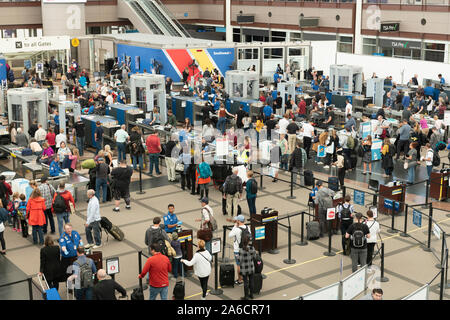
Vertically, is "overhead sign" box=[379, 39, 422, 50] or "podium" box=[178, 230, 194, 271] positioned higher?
"overhead sign" box=[379, 39, 422, 50]

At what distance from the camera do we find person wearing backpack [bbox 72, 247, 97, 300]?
11.8m

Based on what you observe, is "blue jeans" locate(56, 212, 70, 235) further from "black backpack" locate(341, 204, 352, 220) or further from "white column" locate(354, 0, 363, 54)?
"white column" locate(354, 0, 363, 54)

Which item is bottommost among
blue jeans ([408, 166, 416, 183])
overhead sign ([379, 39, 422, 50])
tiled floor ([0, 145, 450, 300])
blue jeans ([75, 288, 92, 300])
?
tiled floor ([0, 145, 450, 300])

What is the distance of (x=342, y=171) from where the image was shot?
66.3 feet

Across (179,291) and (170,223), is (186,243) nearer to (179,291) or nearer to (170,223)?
(170,223)

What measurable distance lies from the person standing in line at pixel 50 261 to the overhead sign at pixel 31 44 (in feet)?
83.7

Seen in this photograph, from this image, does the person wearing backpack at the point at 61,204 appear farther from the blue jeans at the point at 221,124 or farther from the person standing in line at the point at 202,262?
the blue jeans at the point at 221,124

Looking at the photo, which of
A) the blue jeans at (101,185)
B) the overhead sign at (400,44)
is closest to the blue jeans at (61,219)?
the blue jeans at (101,185)

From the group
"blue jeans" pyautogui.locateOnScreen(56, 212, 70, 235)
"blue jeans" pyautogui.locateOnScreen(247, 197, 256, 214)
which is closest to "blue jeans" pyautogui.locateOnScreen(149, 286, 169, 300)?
"blue jeans" pyautogui.locateOnScreen(56, 212, 70, 235)

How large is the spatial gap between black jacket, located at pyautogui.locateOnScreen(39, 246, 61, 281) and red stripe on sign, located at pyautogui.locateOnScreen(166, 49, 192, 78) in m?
26.7

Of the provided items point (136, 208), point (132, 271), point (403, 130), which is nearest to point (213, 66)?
point (403, 130)

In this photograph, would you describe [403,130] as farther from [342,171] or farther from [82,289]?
[82,289]

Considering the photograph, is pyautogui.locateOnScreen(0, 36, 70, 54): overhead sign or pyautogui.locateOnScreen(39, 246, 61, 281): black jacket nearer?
pyautogui.locateOnScreen(39, 246, 61, 281): black jacket

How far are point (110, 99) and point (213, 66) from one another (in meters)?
11.8
